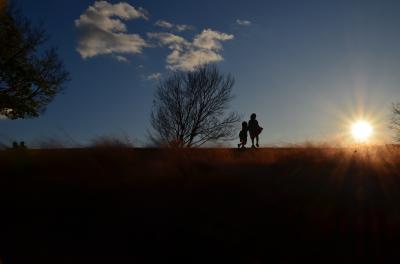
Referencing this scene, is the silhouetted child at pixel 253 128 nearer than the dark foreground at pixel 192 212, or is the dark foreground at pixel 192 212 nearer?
the dark foreground at pixel 192 212

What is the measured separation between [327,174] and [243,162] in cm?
190

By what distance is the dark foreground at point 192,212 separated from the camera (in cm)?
594

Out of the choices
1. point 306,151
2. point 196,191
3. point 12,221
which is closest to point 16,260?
point 12,221

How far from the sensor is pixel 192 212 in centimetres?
670

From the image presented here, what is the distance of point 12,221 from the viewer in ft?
21.9

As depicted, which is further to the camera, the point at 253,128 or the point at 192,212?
the point at 253,128

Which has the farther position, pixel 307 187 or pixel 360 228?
pixel 307 187

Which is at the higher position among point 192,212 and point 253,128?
point 253,128

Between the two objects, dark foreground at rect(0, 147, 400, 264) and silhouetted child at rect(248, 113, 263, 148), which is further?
silhouetted child at rect(248, 113, 263, 148)

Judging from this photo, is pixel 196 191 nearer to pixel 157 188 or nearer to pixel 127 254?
pixel 157 188

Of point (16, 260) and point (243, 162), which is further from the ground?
point (243, 162)

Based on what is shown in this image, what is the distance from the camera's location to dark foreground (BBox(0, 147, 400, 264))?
5.94 m

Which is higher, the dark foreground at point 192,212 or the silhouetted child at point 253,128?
the silhouetted child at point 253,128

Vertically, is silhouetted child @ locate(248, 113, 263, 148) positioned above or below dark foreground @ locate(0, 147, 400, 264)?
above
